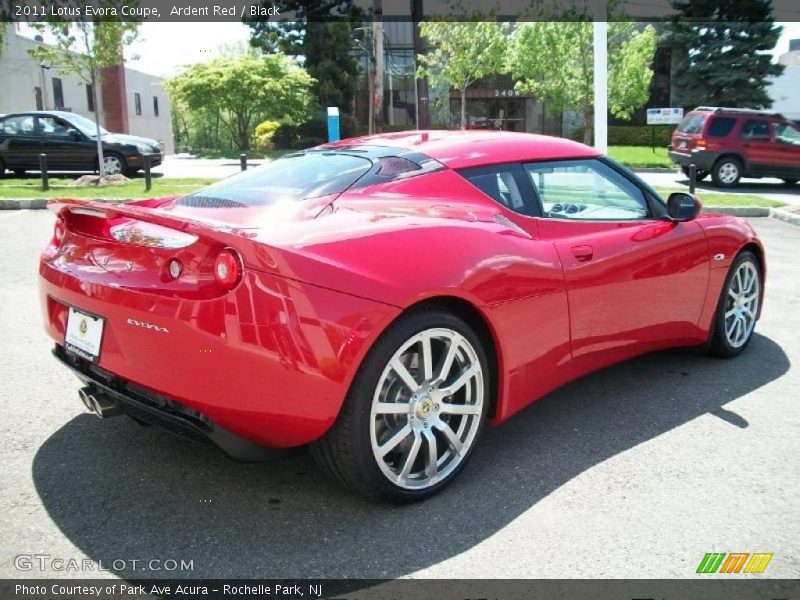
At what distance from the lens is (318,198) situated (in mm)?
3092

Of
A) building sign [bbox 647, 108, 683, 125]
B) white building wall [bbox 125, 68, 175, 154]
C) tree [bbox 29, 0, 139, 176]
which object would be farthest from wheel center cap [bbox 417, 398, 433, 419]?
white building wall [bbox 125, 68, 175, 154]

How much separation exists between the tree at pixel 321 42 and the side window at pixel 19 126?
63.5ft

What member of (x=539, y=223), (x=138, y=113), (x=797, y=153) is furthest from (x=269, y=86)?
(x=539, y=223)

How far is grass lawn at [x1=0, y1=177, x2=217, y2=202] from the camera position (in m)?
13.8

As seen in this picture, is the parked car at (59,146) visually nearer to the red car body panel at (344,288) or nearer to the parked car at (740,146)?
the parked car at (740,146)

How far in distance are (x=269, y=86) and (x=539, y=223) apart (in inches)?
1254

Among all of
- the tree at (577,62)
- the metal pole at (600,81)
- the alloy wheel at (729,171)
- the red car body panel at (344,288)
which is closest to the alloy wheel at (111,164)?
the metal pole at (600,81)

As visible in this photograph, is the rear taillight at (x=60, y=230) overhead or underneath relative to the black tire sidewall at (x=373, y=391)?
overhead

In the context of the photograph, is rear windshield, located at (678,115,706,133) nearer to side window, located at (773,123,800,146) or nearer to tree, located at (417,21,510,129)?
side window, located at (773,123,800,146)

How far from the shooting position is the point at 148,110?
45406mm

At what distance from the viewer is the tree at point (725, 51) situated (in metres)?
31.8

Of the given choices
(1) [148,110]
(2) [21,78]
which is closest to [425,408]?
(2) [21,78]

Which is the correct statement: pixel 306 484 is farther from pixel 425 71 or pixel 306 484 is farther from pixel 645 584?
pixel 425 71

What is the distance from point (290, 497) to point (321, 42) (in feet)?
118
